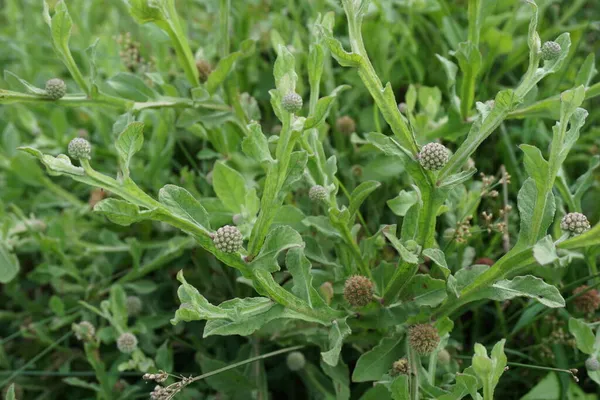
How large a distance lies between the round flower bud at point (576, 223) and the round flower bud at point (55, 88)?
56cm

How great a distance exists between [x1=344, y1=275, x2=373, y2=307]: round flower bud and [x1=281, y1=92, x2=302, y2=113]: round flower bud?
0.21 meters

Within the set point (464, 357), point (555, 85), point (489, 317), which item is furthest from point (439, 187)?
point (555, 85)

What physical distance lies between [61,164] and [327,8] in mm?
700

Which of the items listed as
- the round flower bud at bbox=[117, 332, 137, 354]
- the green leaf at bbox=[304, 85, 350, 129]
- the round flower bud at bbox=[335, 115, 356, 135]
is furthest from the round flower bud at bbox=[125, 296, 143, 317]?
the green leaf at bbox=[304, 85, 350, 129]

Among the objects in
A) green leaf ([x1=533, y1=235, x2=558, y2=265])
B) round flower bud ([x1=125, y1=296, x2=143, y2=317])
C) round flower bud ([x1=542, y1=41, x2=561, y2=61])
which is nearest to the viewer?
green leaf ([x1=533, y1=235, x2=558, y2=265])

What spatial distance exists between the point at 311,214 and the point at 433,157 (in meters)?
0.31

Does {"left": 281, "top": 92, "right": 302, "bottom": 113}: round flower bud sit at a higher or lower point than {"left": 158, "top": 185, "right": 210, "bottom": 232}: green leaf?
higher

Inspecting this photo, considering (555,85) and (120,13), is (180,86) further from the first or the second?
(120,13)

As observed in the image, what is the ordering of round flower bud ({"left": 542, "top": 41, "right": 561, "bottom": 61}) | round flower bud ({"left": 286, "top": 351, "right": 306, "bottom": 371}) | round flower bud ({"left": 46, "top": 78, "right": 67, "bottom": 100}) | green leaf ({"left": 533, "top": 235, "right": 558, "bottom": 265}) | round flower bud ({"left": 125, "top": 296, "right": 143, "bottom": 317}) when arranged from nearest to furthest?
green leaf ({"left": 533, "top": 235, "right": 558, "bottom": 265}), round flower bud ({"left": 542, "top": 41, "right": 561, "bottom": 61}), round flower bud ({"left": 46, "top": 78, "right": 67, "bottom": 100}), round flower bud ({"left": 286, "top": 351, "right": 306, "bottom": 371}), round flower bud ({"left": 125, "top": 296, "right": 143, "bottom": 317})

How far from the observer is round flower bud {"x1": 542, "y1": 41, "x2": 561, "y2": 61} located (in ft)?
2.22

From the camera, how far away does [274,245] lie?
651 mm

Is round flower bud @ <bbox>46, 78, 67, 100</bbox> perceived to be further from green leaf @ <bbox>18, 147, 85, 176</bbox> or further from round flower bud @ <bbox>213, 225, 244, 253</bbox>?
round flower bud @ <bbox>213, 225, 244, 253</bbox>

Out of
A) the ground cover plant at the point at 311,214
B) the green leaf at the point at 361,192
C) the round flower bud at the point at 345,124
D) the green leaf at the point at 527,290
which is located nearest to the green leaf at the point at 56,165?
the ground cover plant at the point at 311,214

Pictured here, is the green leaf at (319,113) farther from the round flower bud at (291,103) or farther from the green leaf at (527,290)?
the green leaf at (527,290)
